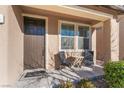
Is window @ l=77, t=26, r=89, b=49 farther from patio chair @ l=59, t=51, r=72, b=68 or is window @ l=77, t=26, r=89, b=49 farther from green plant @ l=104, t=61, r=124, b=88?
green plant @ l=104, t=61, r=124, b=88

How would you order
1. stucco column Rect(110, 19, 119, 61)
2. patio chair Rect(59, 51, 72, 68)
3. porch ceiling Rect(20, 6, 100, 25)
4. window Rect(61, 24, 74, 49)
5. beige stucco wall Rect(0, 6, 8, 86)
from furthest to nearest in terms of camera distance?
window Rect(61, 24, 74, 49) → stucco column Rect(110, 19, 119, 61) → patio chair Rect(59, 51, 72, 68) → porch ceiling Rect(20, 6, 100, 25) → beige stucco wall Rect(0, 6, 8, 86)

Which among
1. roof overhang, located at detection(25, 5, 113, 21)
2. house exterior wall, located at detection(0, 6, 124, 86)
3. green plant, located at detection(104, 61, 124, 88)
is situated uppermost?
roof overhang, located at detection(25, 5, 113, 21)

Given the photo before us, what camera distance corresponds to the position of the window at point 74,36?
10.7 meters

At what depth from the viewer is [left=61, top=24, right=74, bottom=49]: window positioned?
35.0ft

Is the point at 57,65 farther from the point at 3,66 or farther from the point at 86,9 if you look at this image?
the point at 3,66

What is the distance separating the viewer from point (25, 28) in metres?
9.18

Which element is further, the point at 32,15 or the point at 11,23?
the point at 32,15

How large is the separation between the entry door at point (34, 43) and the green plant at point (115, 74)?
457cm

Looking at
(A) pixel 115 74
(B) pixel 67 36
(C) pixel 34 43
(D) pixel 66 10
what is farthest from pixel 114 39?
(A) pixel 115 74

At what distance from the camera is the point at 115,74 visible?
18.5 feet

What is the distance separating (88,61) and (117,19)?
3135 mm

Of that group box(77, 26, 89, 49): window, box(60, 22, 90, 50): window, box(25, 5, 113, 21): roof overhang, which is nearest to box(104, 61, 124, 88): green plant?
box(25, 5, 113, 21): roof overhang

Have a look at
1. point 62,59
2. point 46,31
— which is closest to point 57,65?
point 62,59

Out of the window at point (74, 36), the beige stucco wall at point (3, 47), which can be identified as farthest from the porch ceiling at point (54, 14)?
the beige stucco wall at point (3, 47)
